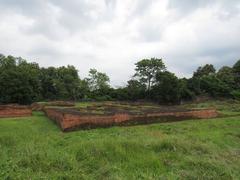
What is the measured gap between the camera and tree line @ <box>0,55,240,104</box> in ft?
105

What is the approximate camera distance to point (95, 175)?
698cm

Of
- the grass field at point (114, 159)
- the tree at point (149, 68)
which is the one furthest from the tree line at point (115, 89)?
the grass field at point (114, 159)

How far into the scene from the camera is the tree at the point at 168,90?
118 ft

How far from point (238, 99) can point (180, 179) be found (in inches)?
1340

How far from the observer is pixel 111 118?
14.8 metres

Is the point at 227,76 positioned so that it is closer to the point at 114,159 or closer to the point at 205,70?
the point at 205,70

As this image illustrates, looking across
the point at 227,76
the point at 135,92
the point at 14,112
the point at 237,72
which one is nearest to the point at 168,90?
the point at 135,92

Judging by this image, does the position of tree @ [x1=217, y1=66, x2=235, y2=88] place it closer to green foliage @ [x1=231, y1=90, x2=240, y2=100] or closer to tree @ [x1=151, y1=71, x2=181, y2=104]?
green foliage @ [x1=231, y1=90, x2=240, y2=100]

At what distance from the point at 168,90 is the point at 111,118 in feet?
72.7

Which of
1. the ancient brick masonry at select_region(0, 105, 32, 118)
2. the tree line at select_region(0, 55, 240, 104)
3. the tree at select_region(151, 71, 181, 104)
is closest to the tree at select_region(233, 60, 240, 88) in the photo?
the tree line at select_region(0, 55, 240, 104)

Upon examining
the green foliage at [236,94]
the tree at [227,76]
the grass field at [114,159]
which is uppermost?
the tree at [227,76]

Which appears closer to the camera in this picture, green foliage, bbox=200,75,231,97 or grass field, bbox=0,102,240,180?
grass field, bbox=0,102,240,180

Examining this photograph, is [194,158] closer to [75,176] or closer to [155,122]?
[75,176]

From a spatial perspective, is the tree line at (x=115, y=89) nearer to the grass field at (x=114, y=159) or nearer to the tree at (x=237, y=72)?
the tree at (x=237, y=72)
